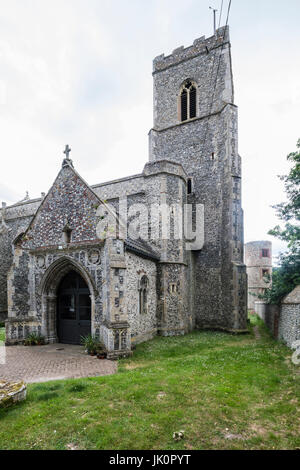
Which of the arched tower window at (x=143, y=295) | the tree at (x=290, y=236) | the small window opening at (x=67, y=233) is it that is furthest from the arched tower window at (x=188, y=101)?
the small window opening at (x=67, y=233)

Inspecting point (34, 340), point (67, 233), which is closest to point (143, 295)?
point (67, 233)

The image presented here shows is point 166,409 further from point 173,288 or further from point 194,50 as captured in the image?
point 194,50

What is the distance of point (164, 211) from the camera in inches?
595

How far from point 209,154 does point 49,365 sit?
15595 mm

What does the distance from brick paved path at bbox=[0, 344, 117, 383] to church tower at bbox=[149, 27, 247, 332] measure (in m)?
8.52

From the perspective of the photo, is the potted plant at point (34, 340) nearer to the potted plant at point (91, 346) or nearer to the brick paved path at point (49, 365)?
the brick paved path at point (49, 365)

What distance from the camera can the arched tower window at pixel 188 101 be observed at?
1989 centimetres

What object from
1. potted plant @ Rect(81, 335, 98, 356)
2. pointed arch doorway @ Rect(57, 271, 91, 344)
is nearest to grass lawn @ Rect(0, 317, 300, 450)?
potted plant @ Rect(81, 335, 98, 356)

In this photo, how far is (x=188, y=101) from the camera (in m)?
19.9

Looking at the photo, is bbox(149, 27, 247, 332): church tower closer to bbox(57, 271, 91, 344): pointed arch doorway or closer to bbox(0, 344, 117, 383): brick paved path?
bbox(57, 271, 91, 344): pointed arch doorway

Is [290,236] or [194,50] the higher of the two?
[194,50]

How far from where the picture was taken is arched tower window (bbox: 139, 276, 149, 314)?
42.9ft

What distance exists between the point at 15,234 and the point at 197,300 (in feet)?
50.2

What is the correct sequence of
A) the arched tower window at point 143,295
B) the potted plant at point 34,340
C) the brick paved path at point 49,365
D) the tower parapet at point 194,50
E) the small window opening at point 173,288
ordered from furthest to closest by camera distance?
the tower parapet at point 194,50 < the small window opening at point 173,288 < the arched tower window at point 143,295 < the potted plant at point 34,340 < the brick paved path at point 49,365
